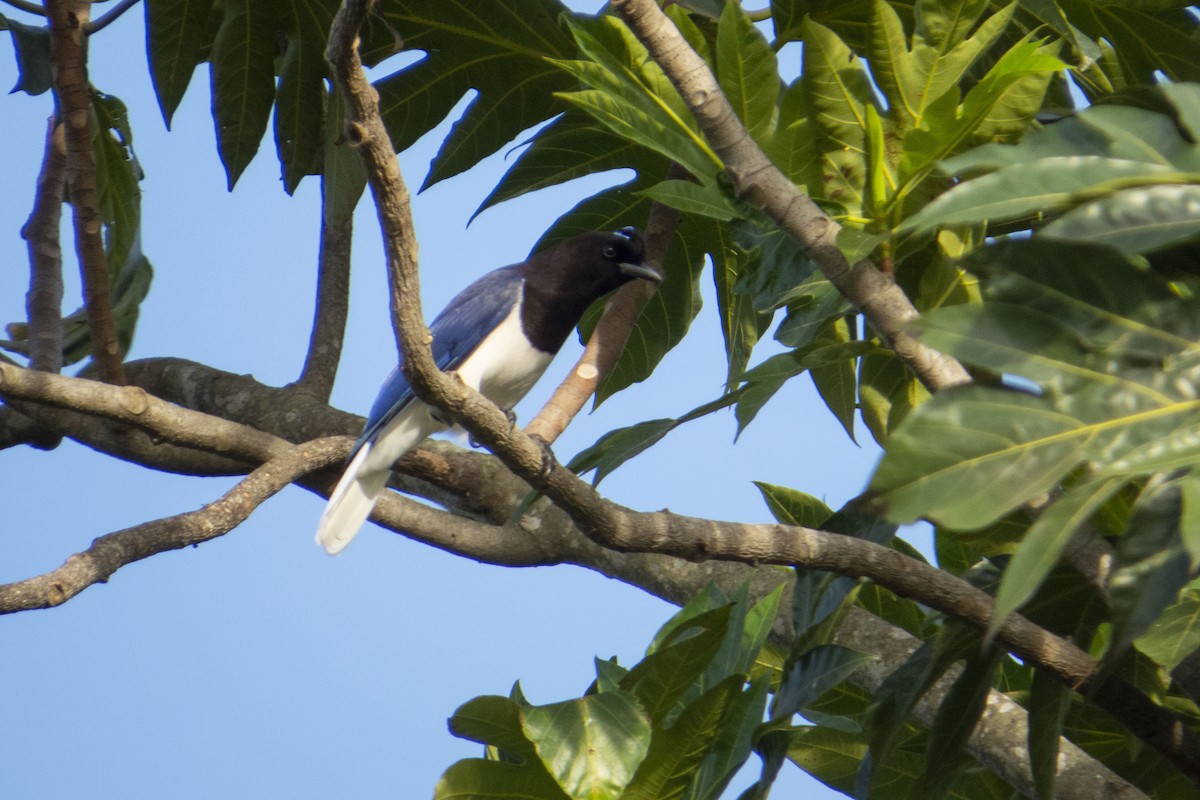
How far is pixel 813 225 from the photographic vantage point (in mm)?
2254

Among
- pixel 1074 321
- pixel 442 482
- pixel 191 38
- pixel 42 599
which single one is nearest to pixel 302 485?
pixel 442 482

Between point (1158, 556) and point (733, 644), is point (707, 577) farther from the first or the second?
point (1158, 556)

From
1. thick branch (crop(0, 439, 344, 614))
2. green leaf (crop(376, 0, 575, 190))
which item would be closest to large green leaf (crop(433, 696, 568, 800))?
thick branch (crop(0, 439, 344, 614))

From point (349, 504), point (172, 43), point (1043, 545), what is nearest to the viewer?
point (1043, 545)

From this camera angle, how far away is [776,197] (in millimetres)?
2271

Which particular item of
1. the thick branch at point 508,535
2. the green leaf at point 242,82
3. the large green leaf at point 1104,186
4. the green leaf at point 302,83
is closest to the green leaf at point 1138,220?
the large green leaf at point 1104,186

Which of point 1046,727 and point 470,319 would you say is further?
point 470,319

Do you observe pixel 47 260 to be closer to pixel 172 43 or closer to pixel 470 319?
pixel 172 43

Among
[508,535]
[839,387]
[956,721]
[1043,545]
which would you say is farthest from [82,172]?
[1043,545]

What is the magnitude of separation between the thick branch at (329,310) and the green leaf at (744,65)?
1.82m

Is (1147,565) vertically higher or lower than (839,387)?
lower

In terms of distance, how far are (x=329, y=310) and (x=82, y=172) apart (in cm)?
104

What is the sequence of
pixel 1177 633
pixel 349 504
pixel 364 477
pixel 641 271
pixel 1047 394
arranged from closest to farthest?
1. pixel 1047 394
2. pixel 1177 633
3. pixel 364 477
4. pixel 349 504
5. pixel 641 271

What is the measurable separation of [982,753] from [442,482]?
173cm
